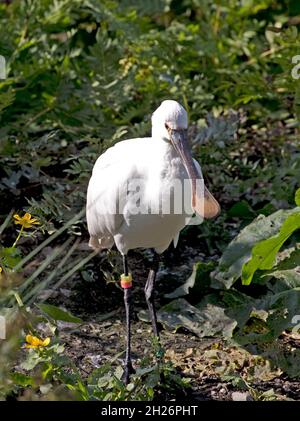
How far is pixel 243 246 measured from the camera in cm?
501

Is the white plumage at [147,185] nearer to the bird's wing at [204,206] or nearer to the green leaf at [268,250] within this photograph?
the bird's wing at [204,206]

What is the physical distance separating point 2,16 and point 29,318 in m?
3.41

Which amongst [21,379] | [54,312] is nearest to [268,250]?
[54,312]

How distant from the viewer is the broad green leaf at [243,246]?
4945 mm

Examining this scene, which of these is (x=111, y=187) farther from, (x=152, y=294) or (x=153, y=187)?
(x=152, y=294)

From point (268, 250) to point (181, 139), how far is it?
0.62 metres

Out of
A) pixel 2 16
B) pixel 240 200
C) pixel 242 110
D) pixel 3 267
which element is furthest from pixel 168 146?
pixel 2 16

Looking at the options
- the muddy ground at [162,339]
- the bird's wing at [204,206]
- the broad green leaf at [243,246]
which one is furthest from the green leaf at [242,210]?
the bird's wing at [204,206]

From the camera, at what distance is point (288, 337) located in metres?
4.80

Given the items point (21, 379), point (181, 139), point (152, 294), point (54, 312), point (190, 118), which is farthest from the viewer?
point (190, 118)

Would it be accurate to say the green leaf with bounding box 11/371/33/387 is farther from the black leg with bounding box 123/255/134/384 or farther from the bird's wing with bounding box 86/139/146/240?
the bird's wing with bounding box 86/139/146/240

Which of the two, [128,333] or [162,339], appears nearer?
[128,333]

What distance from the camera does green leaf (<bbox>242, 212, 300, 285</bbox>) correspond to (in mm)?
4434
